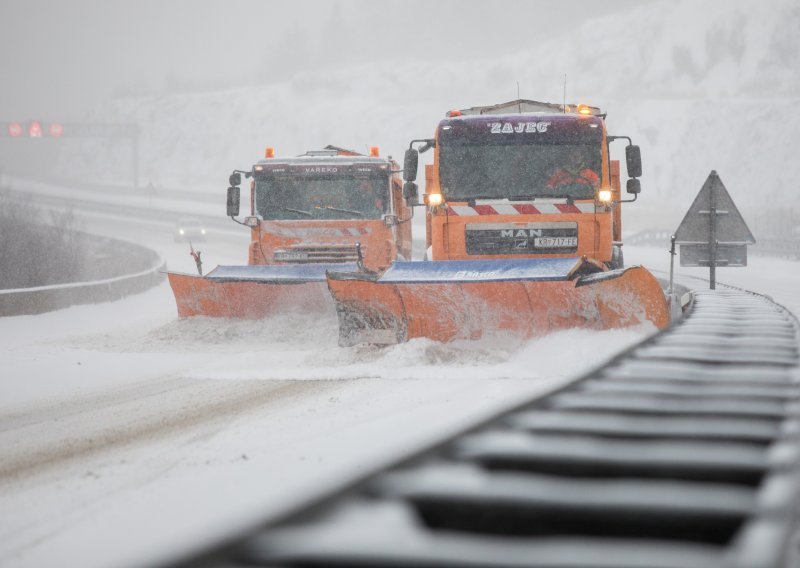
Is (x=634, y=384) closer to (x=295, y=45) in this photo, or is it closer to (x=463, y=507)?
(x=463, y=507)

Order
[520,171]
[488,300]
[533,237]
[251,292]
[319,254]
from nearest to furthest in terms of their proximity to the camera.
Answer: [488,300] < [533,237] < [520,171] < [251,292] < [319,254]

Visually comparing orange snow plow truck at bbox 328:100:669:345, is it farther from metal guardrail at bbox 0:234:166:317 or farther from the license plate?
metal guardrail at bbox 0:234:166:317

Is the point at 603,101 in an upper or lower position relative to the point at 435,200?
upper

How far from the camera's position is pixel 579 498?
1.81m

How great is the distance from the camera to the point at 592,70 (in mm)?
119188

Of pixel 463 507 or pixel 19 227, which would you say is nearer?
pixel 463 507

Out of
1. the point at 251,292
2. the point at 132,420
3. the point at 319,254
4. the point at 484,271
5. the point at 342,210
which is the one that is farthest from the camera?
the point at 342,210

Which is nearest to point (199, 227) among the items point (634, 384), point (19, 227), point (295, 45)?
point (19, 227)

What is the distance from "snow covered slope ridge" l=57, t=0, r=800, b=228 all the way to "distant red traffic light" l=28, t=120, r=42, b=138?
1883cm

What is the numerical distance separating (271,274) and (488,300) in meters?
3.71

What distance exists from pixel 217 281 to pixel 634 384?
9499 mm

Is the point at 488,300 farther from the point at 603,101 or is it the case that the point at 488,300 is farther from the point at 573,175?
the point at 603,101

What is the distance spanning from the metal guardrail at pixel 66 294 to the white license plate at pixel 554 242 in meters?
4.55

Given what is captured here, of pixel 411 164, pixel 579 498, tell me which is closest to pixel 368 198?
pixel 411 164
